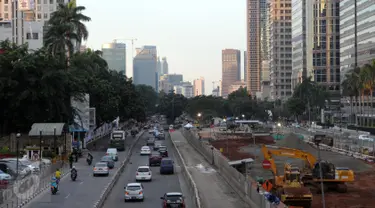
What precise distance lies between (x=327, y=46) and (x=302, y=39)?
11331mm

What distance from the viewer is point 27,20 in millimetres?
156875

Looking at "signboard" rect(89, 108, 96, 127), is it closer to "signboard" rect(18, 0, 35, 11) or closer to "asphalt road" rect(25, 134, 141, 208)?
"asphalt road" rect(25, 134, 141, 208)

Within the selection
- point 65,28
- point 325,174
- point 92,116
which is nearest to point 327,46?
point 92,116

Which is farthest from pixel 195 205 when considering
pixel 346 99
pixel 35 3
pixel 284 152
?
pixel 35 3

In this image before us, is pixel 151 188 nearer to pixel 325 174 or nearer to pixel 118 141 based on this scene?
pixel 325 174

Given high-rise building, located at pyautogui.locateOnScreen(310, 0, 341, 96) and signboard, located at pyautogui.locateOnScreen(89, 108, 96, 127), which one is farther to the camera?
high-rise building, located at pyautogui.locateOnScreen(310, 0, 341, 96)

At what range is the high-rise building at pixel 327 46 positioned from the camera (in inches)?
6727

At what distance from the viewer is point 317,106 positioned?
5920 inches

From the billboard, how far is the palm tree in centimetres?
814

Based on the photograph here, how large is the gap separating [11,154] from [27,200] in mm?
28690

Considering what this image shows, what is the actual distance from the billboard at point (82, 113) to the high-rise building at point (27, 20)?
54.9 metres

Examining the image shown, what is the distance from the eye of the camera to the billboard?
82.8 meters

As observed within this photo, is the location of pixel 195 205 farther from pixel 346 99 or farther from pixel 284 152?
pixel 346 99

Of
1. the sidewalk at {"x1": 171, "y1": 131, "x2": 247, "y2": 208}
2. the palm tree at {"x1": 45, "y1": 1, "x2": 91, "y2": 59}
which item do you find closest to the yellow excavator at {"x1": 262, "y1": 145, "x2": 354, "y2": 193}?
the sidewalk at {"x1": 171, "y1": 131, "x2": 247, "y2": 208}
